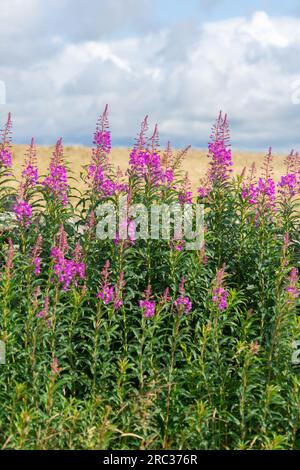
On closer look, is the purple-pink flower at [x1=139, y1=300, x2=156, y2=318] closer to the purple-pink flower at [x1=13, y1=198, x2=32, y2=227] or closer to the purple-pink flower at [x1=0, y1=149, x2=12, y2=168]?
the purple-pink flower at [x1=13, y1=198, x2=32, y2=227]

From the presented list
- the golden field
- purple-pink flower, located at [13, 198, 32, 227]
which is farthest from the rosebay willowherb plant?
the golden field

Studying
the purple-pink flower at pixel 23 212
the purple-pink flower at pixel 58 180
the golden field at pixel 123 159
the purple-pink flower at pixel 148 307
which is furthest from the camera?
the golden field at pixel 123 159

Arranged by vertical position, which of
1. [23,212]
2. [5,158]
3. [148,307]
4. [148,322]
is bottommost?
[148,322]

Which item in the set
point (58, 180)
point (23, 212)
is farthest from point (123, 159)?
point (23, 212)

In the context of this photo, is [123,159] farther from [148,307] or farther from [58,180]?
Result: [148,307]

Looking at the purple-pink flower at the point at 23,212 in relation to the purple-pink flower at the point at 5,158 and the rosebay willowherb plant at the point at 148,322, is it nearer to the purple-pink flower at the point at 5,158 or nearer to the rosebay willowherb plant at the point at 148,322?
the rosebay willowherb plant at the point at 148,322

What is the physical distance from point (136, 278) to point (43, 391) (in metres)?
2.19

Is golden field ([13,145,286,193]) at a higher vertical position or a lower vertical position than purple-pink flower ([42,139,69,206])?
higher

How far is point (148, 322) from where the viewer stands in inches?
324

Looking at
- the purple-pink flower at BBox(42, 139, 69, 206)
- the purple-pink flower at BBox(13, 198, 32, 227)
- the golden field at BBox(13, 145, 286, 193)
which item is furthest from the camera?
the golden field at BBox(13, 145, 286, 193)

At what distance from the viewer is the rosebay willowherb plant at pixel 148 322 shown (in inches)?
302

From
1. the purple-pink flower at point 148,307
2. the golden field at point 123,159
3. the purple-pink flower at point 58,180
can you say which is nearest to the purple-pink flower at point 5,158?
the purple-pink flower at point 58,180

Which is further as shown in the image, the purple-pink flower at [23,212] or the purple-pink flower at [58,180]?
the purple-pink flower at [58,180]

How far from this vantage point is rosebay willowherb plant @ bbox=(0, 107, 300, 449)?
25.1 feet
